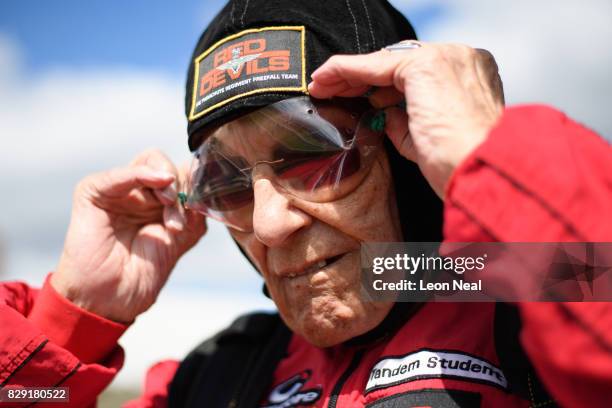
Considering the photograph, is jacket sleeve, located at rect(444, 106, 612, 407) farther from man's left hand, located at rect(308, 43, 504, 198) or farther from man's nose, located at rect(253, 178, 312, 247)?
man's nose, located at rect(253, 178, 312, 247)

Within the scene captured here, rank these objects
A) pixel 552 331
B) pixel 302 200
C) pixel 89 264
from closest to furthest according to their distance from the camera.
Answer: pixel 552 331 → pixel 302 200 → pixel 89 264

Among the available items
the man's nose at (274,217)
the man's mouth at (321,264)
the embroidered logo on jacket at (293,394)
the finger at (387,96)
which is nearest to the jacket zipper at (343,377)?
the embroidered logo on jacket at (293,394)

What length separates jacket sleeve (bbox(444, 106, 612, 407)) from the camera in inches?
46.3

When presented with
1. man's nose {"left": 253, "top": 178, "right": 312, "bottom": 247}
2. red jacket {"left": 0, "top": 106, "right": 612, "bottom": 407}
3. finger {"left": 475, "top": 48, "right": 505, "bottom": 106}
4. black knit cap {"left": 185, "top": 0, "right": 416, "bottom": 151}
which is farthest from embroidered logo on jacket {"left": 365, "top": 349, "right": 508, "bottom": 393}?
black knit cap {"left": 185, "top": 0, "right": 416, "bottom": 151}

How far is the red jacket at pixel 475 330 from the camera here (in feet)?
3.95

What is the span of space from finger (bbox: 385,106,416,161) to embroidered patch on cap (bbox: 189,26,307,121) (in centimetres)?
27

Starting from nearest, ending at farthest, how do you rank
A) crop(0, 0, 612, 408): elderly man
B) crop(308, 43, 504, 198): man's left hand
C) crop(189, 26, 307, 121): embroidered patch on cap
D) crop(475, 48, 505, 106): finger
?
crop(0, 0, 612, 408): elderly man
crop(308, 43, 504, 198): man's left hand
crop(475, 48, 505, 106): finger
crop(189, 26, 307, 121): embroidered patch on cap

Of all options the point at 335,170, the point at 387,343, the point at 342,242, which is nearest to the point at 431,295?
the point at 387,343

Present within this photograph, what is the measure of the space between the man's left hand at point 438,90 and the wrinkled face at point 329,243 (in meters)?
0.26

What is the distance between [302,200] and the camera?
200 centimetres

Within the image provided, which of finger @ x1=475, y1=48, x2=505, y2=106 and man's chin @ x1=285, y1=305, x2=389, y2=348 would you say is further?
man's chin @ x1=285, y1=305, x2=389, y2=348

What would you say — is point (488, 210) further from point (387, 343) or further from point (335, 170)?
point (387, 343)

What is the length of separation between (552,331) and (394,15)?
1455mm

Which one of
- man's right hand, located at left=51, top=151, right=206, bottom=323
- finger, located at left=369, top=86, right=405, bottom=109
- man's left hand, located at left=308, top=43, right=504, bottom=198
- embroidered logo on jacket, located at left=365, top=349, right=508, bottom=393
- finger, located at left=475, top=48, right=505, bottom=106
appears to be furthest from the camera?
man's right hand, located at left=51, top=151, right=206, bottom=323
